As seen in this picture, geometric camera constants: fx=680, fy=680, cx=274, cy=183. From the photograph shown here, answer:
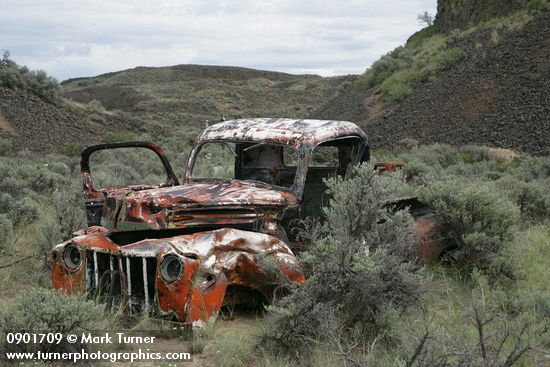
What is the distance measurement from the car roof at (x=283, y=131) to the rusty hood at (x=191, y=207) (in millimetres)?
711

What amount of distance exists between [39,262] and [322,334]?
4.02 m

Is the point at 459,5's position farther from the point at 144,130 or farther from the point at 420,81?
the point at 144,130

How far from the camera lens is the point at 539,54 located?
29188mm

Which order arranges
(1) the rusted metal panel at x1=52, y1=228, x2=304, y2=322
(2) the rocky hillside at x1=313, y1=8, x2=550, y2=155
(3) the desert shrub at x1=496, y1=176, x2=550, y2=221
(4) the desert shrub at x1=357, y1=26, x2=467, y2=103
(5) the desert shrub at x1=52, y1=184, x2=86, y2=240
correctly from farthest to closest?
1. (4) the desert shrub at x1=357, y1=26, x2=467, y2=103
2. (2) the rocky hillside at x1=313, y1=8, x2=550, y2=155
3. (3) the desert shrub at x1=496, y1=176, x2=550, y2=221
4. (5) the desert shrub at x1=52, y1=184, x2=86, y2=240
5. (1) the rusted metal panel at x1=52, y1=228, x2=304, y2=322

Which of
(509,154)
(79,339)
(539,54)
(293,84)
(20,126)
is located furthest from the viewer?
(293,84)

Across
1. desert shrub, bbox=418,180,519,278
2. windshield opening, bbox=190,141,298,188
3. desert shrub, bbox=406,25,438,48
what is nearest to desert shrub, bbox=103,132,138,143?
windshield opening, bbox=190,141,298,188

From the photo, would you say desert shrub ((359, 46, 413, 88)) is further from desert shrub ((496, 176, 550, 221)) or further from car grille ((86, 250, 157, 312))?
car grille ((86, 250, 157, 312))

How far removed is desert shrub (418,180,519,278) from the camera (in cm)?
651

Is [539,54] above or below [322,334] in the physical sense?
above

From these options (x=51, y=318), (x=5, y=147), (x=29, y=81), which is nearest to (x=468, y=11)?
(x=29, y=81)

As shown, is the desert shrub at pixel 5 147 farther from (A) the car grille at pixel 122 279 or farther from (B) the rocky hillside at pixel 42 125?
(A) the car grille at pixel 122 279

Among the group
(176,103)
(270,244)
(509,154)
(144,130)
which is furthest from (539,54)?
(176,103)

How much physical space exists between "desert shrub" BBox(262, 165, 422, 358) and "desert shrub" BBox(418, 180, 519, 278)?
4.73ft

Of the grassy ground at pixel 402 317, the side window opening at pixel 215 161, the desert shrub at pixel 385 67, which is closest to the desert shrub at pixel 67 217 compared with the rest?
the grassy ground at pixel 402 317
